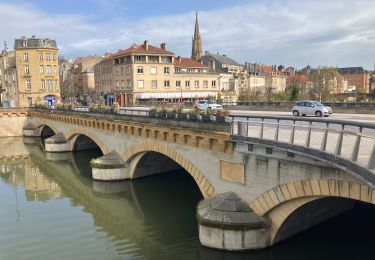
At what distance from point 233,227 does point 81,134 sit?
3133 centimetres

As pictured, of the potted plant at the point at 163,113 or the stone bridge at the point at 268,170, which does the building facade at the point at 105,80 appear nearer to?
the potted plant at the point at 163,113

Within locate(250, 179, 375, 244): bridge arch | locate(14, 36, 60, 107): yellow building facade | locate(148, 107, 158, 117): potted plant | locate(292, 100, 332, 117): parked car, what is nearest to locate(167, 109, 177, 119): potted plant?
locate(148, 107, 158, 117): potted plant

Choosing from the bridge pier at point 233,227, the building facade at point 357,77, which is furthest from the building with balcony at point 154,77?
the building facade at point 357,77

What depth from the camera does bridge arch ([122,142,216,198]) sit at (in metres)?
18.7

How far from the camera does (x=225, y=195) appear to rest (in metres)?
16.7

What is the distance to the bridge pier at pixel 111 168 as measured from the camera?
29.0m

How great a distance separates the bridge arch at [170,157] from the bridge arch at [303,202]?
136 inches

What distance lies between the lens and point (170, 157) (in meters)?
22.1

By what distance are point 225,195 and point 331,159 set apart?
620 cm

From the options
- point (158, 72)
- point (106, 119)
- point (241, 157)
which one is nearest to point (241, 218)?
point (241, 157)

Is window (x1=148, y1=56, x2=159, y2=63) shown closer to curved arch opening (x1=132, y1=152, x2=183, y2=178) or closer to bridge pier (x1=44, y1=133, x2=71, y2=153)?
bridge pier (x1=44, y1=133, x2=71, y2=153)

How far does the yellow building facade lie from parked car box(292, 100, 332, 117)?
63.1 metres

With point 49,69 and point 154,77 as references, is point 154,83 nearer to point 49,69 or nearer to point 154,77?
point 154,77

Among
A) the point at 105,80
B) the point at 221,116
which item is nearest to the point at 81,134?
the point at 221,116
